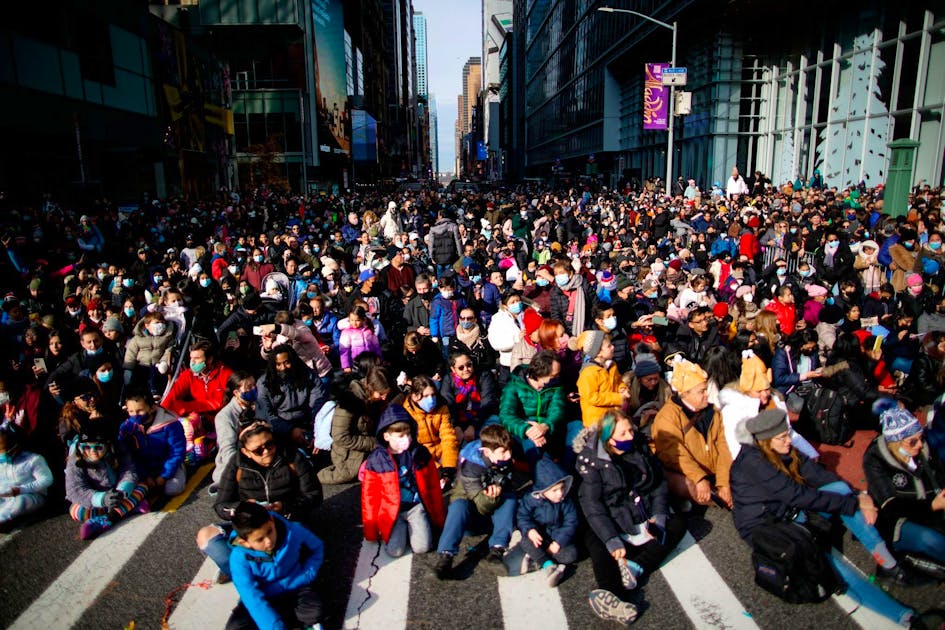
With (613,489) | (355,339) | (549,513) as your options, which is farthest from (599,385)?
(355,339)

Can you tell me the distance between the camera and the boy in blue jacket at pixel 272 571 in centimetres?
401

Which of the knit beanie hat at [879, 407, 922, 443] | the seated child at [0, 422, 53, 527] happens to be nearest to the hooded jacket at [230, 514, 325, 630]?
the seated child at [0, 422, 53, 527]

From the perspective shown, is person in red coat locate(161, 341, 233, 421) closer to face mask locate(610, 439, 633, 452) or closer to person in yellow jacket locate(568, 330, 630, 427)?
person in yellow jacket locate(568, 330, 630, 427)

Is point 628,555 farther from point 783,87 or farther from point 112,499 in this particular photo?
point 783,87

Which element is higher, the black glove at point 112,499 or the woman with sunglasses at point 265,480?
the woman with sunglasses at point 265,480

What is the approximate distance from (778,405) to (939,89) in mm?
17891

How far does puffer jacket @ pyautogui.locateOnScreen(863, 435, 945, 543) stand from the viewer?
4625 mm

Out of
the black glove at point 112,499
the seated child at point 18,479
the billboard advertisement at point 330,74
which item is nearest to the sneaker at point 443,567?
the black glove at point 112,499

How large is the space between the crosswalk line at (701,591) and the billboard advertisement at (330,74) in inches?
2439

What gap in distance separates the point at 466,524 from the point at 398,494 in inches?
24.5

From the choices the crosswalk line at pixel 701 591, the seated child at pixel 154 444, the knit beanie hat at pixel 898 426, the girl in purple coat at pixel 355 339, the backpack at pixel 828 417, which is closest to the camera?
the crosswalk line at pixel 701 591

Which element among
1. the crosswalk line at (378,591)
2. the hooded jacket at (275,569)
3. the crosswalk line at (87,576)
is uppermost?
the hooded jacket at (275,569)

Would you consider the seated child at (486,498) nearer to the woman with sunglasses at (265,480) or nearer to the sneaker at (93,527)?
the woman with sunglasses at (265,480)

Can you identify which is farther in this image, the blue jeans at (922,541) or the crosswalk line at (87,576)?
the crosswalk line at (87,576)
